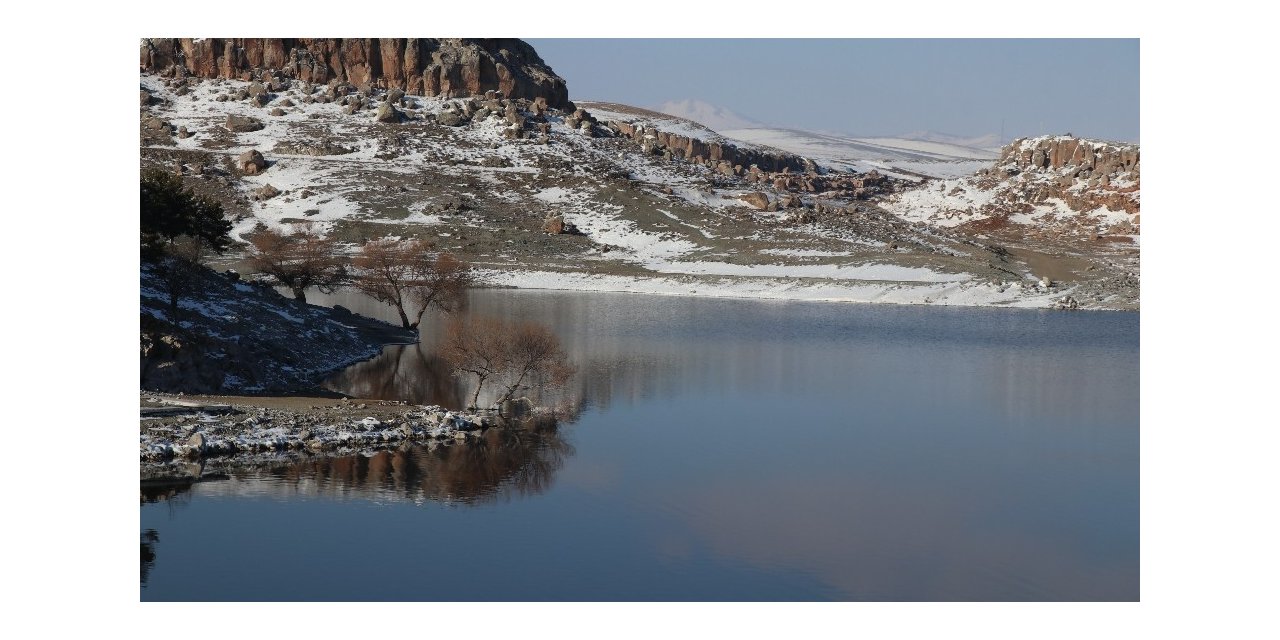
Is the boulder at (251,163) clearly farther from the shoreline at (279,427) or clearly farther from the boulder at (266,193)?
the shoreline at (279,427)

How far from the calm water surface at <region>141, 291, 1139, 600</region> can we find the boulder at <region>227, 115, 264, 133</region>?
63.1m

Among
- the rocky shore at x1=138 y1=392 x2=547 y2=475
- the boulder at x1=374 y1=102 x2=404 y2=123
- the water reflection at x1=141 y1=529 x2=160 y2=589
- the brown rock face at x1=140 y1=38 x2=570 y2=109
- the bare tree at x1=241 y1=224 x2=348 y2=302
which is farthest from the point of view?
the brown rock face at x1=140 y1=38 x2=570 y2=109

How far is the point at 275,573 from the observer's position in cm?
1791

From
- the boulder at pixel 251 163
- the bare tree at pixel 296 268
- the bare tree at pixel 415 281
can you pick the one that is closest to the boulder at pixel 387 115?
the boulder at pixel 251 163

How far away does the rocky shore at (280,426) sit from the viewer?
23609 millimetres

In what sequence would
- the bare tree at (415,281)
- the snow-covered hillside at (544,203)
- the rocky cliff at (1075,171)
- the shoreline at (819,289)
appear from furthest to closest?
the rocky cliff at (1075,171), the snow-covered hillside at (544,203), the shoreline at (819,289), the bare tree at (415,281)

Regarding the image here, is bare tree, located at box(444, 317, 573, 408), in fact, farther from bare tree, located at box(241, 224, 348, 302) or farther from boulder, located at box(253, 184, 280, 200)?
boulder, located at box(253, 184, 280, 200)

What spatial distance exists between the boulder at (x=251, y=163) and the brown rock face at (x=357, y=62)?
60.7 ft

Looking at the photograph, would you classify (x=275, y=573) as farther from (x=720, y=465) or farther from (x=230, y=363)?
(x=230, y=363)

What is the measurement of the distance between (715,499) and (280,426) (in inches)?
348

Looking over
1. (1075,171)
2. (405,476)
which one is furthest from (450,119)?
(405,476)

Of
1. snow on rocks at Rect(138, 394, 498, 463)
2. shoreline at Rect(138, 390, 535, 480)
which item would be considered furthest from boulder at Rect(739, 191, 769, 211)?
snow on rocks at Rect(138, 394, 498, 463)

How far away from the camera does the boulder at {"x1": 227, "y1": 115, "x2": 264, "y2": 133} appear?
95.8 meters

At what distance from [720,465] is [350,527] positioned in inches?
319
